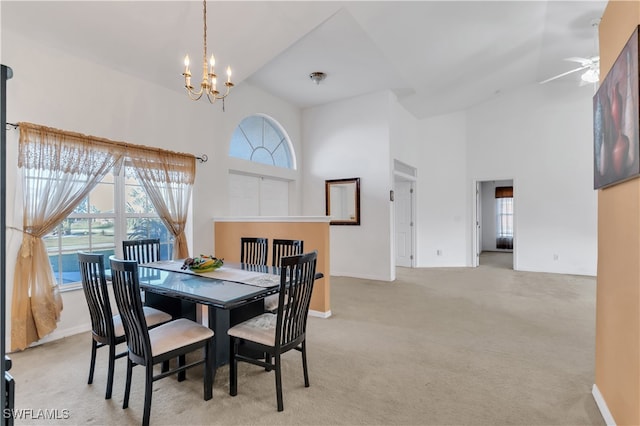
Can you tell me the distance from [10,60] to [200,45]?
65.3 inches

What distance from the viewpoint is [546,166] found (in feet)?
21.4

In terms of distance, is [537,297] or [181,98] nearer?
[181,98]

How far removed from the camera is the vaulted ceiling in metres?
3.13

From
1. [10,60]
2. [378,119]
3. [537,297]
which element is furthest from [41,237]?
[537,297]

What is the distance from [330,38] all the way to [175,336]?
3.76 metres

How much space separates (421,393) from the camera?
221 centimetres

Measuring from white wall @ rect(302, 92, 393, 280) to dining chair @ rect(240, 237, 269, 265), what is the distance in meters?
2.82

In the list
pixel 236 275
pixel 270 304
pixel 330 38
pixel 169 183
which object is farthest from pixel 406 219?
pixel 236 275

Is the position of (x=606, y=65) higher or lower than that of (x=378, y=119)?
lower

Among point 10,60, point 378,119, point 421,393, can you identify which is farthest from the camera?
point 378,119

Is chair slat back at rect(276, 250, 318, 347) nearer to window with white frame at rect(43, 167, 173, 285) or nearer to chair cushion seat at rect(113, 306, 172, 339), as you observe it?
chair cushion seat at rect(113, 306, 172, 339)

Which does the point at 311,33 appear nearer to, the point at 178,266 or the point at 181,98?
the point at 181,98

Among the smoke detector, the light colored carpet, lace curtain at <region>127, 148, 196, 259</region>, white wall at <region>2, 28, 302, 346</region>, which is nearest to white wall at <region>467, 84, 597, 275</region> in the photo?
the light colored carpet

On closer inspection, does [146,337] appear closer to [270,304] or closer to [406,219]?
[270,304]
